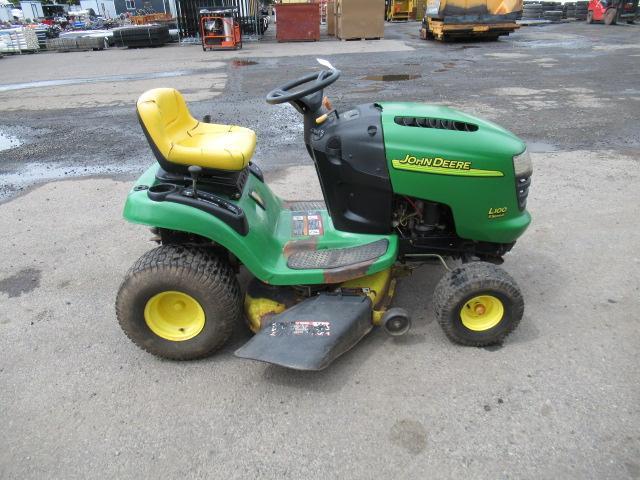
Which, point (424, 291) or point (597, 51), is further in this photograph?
point (597, 51)

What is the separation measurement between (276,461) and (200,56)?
1523 cm

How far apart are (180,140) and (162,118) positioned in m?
0.20

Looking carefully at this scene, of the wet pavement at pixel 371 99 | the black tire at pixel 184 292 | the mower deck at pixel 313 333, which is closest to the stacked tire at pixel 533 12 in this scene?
the wet pavement at pixel 371 99

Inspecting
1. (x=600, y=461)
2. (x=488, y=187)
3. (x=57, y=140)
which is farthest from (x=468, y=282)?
(x=57, y=140)

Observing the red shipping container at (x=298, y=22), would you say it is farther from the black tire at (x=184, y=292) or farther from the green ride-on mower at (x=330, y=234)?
the black tire at (x=184, y=292)

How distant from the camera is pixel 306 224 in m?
2.93

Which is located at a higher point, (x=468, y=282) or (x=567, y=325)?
(x=468, y=282)

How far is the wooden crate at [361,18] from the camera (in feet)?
58.0

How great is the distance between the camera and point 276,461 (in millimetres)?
2029

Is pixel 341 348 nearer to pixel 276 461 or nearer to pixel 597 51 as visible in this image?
pixel 276 461

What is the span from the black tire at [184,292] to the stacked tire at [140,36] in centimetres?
A: 1938

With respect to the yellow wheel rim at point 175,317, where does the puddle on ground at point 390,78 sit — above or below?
below

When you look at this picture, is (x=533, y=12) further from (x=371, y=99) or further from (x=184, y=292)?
(x=184, y=292)

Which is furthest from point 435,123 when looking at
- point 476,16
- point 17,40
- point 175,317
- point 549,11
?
point 549,11
